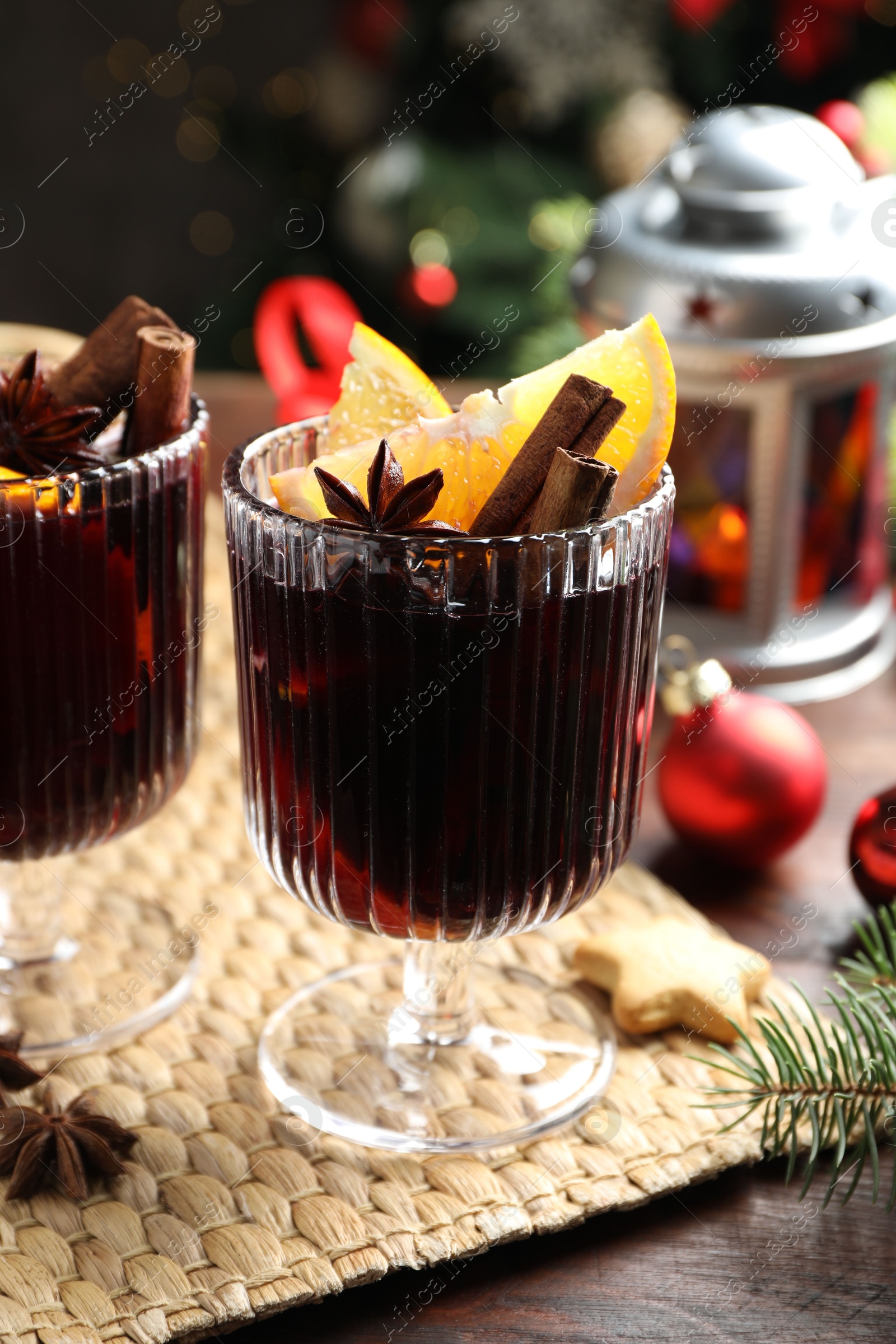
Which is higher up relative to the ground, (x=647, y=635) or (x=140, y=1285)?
(x=647, y=635)

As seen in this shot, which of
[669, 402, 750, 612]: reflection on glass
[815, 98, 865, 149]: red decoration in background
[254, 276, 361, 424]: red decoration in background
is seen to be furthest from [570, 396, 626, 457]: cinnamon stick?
[815, 98, 865, 149]: red decoration in background

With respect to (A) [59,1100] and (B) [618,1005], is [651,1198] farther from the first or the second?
(A) [59,1100]

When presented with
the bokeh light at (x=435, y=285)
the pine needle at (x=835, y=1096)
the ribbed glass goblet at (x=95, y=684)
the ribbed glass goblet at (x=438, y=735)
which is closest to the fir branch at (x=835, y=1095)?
the pine needle at (x=835, y=1096)

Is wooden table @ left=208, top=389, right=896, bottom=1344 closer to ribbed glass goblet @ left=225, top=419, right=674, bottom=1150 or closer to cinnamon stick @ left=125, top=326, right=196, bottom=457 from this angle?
ribbed glass goblet @ left=225, top=419, right=674, bottom=1150

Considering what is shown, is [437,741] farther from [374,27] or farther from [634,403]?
[374,27]

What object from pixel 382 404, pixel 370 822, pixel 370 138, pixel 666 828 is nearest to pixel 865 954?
pixel 666 828

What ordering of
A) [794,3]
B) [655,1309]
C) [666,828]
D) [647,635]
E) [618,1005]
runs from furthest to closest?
[794,3]
[666,828]
[618,1005]
[647,635]
[655,1309]
